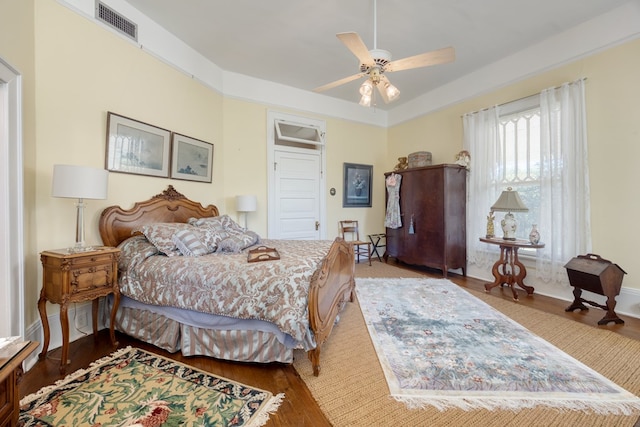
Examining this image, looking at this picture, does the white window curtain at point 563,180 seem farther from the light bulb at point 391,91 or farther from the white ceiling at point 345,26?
the light bulb at point 391,91

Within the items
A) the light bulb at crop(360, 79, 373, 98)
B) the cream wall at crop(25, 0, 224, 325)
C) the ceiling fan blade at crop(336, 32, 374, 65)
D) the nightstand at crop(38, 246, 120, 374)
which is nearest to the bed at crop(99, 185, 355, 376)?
the nightstand at crop(38, 246, 120, 374)

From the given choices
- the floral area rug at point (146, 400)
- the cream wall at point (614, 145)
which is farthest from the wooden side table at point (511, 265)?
the floral area rug at point (146, 400)

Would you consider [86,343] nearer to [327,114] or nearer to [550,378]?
[550,378]

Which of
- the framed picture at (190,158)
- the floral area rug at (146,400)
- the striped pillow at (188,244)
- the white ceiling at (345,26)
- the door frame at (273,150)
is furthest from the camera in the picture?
the door frame at (273,150)

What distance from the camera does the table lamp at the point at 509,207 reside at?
341 centimetres

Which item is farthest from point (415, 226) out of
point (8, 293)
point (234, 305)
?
point (8, 293)

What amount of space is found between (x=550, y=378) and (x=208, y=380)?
2.31 metres

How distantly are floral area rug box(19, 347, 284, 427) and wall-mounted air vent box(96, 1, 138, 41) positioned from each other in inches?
121

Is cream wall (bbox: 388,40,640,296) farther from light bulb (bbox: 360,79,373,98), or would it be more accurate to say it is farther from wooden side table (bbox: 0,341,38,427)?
wooden side table (bbox: 0,341,38,427)

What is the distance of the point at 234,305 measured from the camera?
1.95 meters

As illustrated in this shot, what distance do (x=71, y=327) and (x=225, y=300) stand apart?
1.59m

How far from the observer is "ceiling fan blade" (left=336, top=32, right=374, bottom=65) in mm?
2019

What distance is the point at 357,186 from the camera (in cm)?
566

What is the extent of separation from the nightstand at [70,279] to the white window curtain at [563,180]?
4782 millimetres
